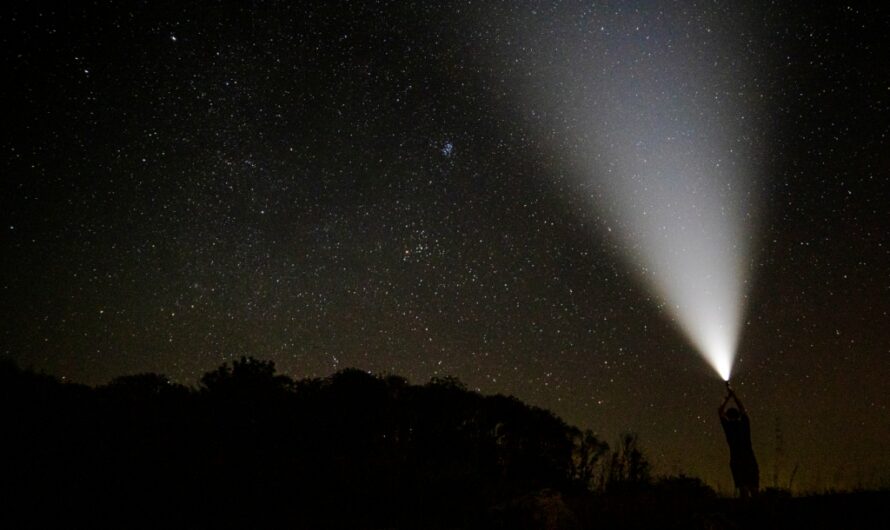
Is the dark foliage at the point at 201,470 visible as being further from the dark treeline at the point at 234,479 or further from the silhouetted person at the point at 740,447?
the silhouetted person at the point at 740,447

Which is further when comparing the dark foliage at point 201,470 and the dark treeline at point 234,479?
the dark foliage at point 201,470

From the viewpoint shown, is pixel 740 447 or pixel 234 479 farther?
pixel 740 447

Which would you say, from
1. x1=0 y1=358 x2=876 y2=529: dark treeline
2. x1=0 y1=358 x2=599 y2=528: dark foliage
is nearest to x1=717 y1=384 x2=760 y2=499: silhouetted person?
x1=0 y1=358 x2=876 y2=529: dark treeline

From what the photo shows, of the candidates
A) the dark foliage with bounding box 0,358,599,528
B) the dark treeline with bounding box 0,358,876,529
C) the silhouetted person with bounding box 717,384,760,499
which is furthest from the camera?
the silhouetted person with bounding box 717,384,760,499

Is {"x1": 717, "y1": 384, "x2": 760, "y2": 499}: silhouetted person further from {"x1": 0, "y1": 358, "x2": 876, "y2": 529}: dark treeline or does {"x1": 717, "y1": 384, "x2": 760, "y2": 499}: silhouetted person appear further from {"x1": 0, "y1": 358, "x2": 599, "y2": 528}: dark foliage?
{"x1": 0, "y1": 358, "x2": 599, "y2": 528}: dark foliage

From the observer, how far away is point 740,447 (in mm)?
10898

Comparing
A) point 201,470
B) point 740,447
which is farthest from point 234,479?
point 740,447

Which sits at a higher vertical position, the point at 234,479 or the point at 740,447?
the point at 740,447

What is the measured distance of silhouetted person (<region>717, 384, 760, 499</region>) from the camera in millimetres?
10547

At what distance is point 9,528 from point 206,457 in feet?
12.6

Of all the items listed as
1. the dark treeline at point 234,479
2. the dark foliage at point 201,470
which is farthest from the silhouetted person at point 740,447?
the dark foliage at point 201,470

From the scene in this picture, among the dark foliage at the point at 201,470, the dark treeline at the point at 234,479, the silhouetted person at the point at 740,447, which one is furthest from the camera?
the silhouetted person at the point at 740,447

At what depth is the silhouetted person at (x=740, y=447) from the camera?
10.5m

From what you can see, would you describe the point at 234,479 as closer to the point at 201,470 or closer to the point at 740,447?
the point at 201,470
